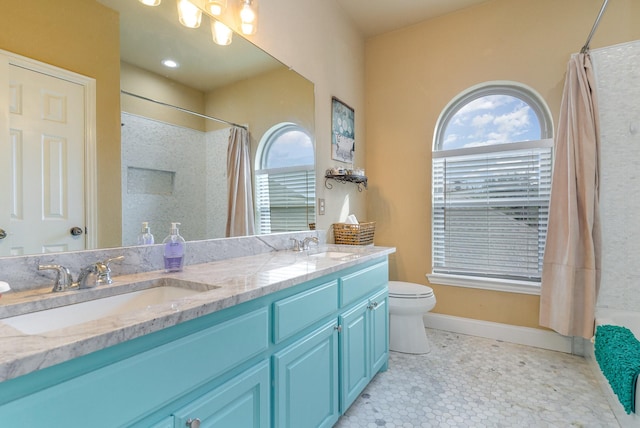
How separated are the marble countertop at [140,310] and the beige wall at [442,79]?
1.54 m

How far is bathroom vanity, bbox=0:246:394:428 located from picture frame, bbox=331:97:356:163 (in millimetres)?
1197

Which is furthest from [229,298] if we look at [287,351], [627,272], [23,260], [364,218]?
[627,272]

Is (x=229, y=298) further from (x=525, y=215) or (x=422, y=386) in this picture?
(x=525, y=215)

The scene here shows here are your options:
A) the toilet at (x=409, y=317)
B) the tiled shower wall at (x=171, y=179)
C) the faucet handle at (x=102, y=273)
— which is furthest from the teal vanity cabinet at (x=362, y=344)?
the faucet handle at (x=102, y=273)

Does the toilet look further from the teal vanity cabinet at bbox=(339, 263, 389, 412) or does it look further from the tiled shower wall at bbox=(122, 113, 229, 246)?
the tiled shower wall at bbox=(122, 113, 229, 246)

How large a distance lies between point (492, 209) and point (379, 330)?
1509 mm

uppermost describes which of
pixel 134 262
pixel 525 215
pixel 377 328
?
pixel 525 215

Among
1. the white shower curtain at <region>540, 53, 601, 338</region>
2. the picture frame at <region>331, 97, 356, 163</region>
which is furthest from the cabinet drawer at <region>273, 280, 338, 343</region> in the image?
the white shower curtain at <region>540, 53, 601, 338</region>

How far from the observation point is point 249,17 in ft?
5.41

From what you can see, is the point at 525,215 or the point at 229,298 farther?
the point at 525,215

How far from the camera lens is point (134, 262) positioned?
1196 millimetres

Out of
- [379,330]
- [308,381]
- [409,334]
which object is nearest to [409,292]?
[409,334]

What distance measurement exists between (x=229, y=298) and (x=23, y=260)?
2.10ft

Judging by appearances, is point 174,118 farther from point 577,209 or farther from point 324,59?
point 577,209
